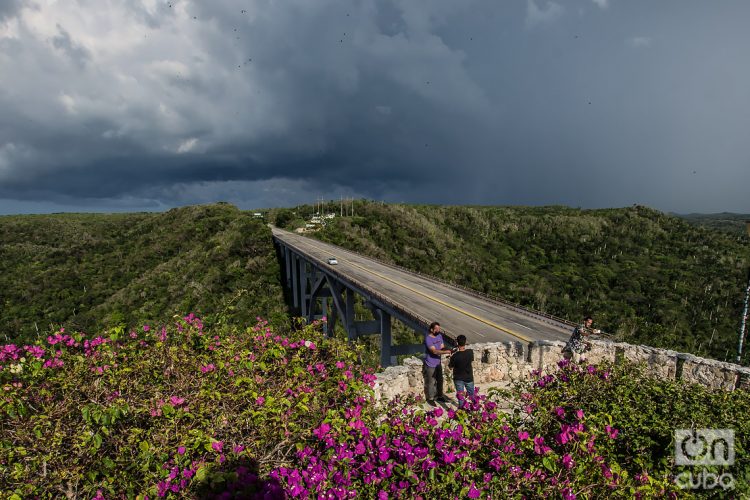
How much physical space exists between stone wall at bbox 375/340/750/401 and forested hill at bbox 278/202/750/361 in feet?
90.7

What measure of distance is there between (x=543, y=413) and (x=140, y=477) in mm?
5433

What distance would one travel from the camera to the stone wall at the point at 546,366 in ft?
26.6

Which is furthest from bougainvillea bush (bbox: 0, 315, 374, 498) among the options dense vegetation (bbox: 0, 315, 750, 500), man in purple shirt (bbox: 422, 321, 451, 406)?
man in purple shirt (bbox: 422, 321, 451, 406)

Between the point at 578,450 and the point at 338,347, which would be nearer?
the point at 578,450

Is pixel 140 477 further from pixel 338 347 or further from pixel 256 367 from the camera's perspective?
pixel 338 347

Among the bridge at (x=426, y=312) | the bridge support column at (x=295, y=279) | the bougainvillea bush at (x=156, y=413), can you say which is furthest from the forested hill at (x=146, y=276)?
the bougainvillea bush at (x=156, y=413)

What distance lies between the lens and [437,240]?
220ft

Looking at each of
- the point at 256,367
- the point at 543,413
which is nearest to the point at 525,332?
the point at 543,413

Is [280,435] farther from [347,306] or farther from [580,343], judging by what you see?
[347,306]

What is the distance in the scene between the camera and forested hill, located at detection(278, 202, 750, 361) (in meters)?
40.2

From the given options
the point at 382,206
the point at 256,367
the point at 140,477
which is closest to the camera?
the point at 140,477

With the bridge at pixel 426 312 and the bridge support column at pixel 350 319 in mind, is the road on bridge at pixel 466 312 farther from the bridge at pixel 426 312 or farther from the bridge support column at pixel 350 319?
the bridge support column at pixel 350 319

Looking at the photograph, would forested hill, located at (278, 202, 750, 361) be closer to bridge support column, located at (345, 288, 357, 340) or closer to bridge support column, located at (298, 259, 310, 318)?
bridge support column, located at (298, 259, 310, 318)

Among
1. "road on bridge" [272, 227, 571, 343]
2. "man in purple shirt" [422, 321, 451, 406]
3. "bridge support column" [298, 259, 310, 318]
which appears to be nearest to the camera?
"man in purple shirt" [422, 321, 451, 406]
